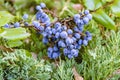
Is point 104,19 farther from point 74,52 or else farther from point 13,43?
point 13,43

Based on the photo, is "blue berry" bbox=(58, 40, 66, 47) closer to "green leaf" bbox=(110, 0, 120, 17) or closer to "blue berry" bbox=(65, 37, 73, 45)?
"blue berry" bbox=(65, 37, 73, 45)

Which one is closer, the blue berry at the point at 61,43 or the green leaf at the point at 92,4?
the blue berry at the point at 61,43

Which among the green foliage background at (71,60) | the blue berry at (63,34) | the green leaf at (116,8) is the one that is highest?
the green leaf at (116,8)

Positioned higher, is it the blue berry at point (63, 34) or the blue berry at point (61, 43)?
the blue berry at point (63, 34)

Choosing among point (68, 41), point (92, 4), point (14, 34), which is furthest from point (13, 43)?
point (92, 4)

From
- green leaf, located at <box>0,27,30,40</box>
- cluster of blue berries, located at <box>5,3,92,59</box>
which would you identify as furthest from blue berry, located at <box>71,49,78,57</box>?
green leaf, located at <box>0,27,30,40</box>

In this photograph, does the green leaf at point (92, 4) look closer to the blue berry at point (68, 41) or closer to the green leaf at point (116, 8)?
the green leaf at point (116, 8)

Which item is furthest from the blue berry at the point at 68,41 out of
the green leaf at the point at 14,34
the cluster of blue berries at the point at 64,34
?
the green leaf at the point at 14,34
